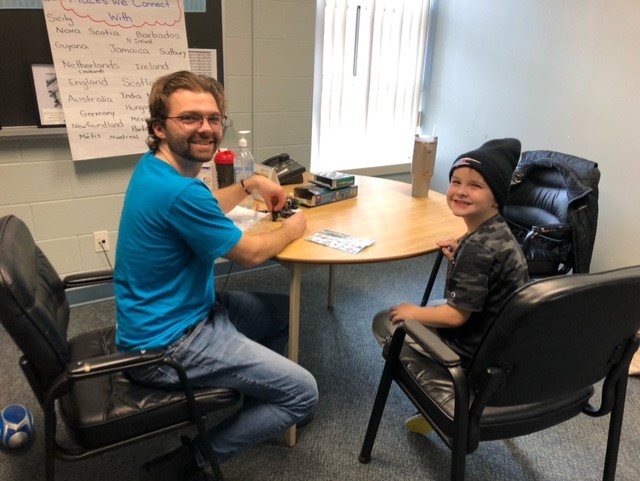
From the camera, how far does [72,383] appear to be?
1134 millimetres

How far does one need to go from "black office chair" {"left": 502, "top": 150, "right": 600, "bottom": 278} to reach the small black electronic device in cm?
118

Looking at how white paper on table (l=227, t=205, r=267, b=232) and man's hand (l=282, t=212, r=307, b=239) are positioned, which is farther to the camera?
white paper on table (l=227, t=205, r=267, b=232)

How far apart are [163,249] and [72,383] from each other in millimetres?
383

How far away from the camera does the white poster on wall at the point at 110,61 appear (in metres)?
2.21

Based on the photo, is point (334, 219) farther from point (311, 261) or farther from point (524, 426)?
point (524, 426)

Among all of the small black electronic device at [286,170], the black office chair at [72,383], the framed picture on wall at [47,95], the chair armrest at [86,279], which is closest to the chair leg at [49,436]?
the black office chair at [72,383]

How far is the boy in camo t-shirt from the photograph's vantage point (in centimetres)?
135

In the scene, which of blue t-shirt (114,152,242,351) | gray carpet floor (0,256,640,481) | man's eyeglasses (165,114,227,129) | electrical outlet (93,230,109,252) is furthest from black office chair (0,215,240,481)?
electrical outlet (93,230,109,252)

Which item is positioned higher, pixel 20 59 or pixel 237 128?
pixel 20 59

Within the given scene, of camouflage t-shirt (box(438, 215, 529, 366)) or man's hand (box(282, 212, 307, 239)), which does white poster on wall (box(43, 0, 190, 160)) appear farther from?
camouflage t-shirt (box(438, 215, 529, 366))

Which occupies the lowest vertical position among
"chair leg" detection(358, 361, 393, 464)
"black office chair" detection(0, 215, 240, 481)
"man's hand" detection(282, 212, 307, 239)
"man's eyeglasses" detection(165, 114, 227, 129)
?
"chair leg" detection(358, 361, 393, 464)

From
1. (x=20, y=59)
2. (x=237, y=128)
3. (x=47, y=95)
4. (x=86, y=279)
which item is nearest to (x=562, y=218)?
(x=237, y=128)

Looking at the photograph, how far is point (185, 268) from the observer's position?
4.44 feet

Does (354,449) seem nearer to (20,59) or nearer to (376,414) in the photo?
(376,414)
